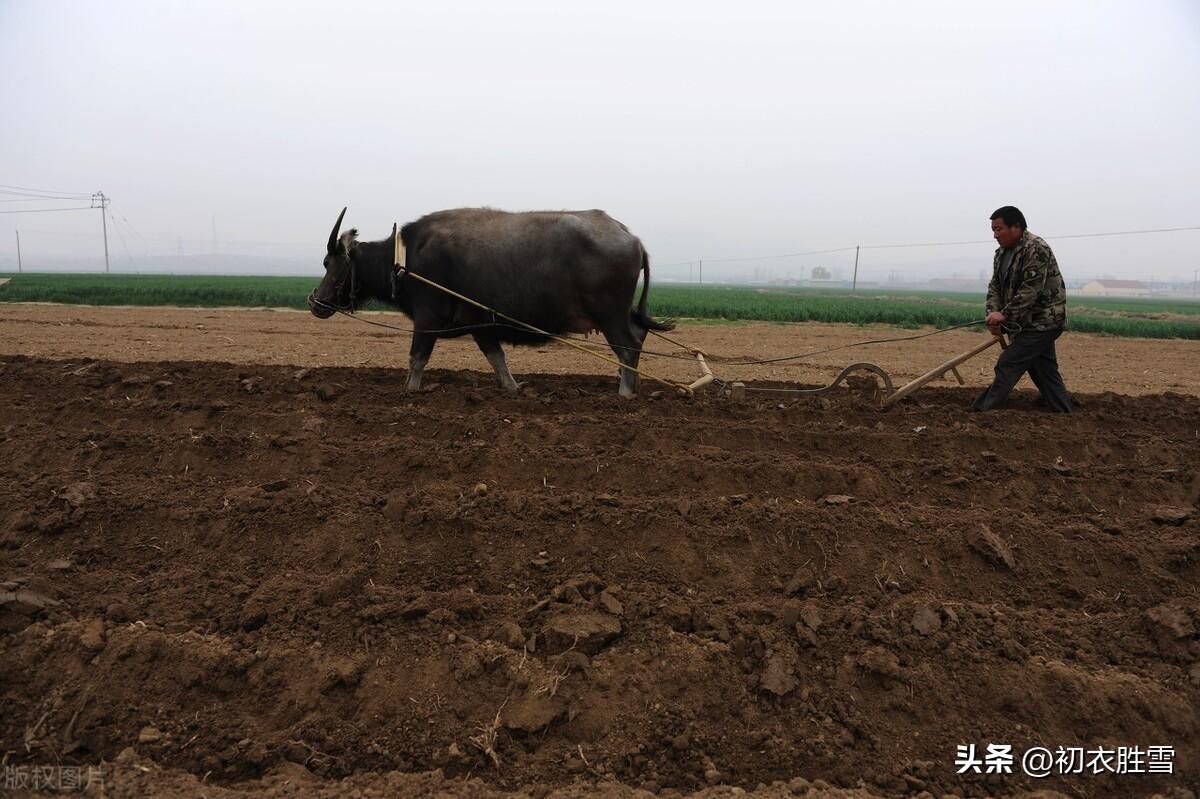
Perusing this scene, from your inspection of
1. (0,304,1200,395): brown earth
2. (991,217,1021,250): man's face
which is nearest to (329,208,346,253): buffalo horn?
(0,304,1200,395): brown earth

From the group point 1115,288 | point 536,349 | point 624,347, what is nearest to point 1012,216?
point 624,347

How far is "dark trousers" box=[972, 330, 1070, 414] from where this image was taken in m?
7.20

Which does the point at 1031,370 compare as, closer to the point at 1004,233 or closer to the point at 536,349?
the point at 1004,233

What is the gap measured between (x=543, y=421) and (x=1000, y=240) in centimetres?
478

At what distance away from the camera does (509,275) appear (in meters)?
8.05

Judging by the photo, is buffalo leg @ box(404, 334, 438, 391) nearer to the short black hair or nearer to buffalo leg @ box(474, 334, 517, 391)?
buffalo leg @ box(474, 334, 517, 391)

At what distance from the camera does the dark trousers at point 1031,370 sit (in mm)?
7203

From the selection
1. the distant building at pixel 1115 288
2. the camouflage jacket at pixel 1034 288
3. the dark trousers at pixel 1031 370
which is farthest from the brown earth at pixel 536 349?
the distant building at pixel 1115 288

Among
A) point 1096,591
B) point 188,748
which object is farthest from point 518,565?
point 1096,591

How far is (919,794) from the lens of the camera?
2783 millimetres

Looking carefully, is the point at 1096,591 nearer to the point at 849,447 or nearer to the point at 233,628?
the point at 849,447

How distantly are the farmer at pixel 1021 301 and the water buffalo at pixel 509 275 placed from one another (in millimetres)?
3478

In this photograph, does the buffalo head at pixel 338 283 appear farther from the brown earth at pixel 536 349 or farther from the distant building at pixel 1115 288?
the distant building at pixel 1115 288

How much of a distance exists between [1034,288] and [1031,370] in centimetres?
93
